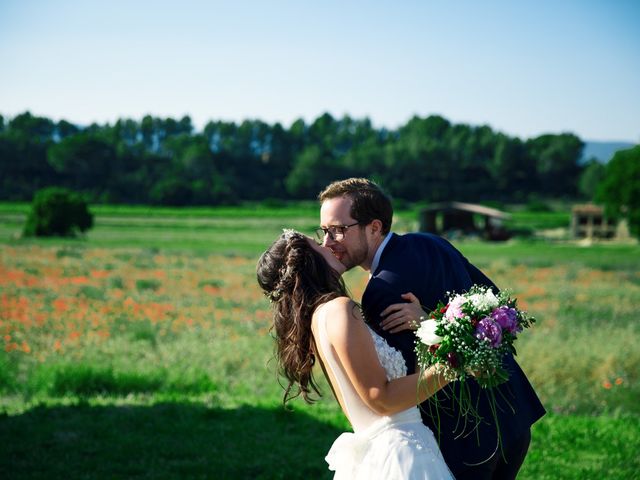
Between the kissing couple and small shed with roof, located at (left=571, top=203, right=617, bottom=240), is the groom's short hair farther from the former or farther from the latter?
small shed with roof, located at (left=571, top=203, right=617, bottom=240)

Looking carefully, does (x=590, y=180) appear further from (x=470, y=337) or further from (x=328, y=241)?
(x=470, y=337)

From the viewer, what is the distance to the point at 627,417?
889cm

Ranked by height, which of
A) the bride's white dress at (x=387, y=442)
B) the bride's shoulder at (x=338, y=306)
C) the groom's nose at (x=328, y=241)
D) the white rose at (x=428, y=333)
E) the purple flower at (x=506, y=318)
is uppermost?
the groom's nose at (x=328, y=241)

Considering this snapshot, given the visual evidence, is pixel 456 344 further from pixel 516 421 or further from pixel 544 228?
pixel 544 228

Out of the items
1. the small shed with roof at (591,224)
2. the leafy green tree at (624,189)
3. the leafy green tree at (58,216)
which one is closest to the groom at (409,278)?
the leafy green tree at (58,216)

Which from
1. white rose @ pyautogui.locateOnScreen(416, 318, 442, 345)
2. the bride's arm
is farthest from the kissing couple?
white rose @ pyautogui.locateOnScreen(416, 318, 442, 345)

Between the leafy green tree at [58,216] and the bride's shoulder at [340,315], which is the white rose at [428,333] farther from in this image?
the leafy green tree at [58,216]

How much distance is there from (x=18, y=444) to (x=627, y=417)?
664 centimetres

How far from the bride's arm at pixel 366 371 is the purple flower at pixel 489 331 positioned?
272 mm

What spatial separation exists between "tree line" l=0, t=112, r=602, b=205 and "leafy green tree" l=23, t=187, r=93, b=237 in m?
22.9

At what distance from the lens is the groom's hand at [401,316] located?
3684 mm

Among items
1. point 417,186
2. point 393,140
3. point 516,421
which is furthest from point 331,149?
point 516,421

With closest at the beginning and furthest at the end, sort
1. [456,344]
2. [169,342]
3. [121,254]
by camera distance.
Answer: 1. [456,344]
2. [169,342]
3. [121,254]

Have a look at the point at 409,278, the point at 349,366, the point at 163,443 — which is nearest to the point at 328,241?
the point at 409,278
